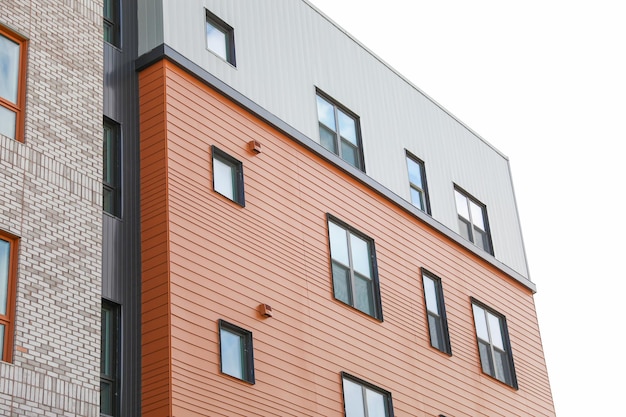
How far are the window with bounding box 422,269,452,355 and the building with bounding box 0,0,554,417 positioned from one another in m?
0.06

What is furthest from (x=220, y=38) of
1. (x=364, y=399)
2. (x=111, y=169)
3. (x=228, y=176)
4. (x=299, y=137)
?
(x=364, y=399)

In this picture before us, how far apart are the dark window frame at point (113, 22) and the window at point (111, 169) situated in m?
2.14

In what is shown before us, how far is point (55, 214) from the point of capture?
18.4 metres

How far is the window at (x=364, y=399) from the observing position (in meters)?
23.7

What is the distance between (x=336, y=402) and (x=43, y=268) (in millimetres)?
7897

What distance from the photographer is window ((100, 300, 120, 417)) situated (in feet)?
62.7

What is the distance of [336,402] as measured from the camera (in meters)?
23.1

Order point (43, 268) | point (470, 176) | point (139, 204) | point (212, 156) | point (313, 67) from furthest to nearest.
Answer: point (470, 176) → point (313, 67) → point (212, 156) → point (139, 204) → point (43, 268)

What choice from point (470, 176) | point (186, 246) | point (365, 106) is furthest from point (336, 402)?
point (470, 176)

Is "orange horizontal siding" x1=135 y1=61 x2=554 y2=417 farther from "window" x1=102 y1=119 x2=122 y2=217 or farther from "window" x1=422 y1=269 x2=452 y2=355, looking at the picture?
"window" x1=102 y1=119 x2=122 y2=217

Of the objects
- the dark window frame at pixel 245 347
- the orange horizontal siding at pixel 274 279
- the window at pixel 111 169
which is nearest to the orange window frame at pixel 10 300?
the orange horizontal siding at pixel 274 279

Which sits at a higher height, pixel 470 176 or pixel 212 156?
pixel 470 176

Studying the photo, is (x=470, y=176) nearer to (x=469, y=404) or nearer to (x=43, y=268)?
(x=469, y=404)

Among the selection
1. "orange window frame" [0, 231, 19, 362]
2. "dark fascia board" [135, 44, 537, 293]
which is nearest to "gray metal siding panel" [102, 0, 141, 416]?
"dark fascia board" [135, 44, 537, 293]
